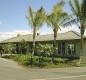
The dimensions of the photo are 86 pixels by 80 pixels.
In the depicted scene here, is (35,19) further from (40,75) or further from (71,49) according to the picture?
(40,75)

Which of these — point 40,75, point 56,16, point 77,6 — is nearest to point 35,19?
point 56,16

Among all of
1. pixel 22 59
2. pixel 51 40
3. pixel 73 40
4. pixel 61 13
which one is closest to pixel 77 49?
pixel 73 40

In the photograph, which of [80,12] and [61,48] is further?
[61,48]

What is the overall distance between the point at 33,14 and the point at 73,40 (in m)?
6.73

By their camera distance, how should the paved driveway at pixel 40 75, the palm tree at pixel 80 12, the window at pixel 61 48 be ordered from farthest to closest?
the window at pixel 61 48 → the palm tree at pixel 80 12 → the paved driveway at pixel 40 75

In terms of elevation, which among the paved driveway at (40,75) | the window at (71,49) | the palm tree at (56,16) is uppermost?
the palm tree at (56,16)

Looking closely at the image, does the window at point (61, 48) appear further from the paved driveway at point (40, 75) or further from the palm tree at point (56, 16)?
the paved driveway at point (40, 75)

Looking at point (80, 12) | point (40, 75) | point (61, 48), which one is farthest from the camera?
point (61, 48)

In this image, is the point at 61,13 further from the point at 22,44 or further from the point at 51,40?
the point at 22,44

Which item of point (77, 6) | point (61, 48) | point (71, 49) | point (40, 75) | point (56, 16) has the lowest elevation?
point (40, 75)

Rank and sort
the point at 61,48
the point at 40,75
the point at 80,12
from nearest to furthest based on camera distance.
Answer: the point at 40,75 < the point at 80,12 < the point at 61,48

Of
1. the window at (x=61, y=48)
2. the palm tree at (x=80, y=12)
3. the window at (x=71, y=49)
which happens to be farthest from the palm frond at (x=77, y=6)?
the window at (x=61, y=48)

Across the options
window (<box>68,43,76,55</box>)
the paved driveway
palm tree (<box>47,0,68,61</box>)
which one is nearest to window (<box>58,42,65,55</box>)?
window (<box>68,43,76,55</box>)

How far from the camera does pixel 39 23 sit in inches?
1483
